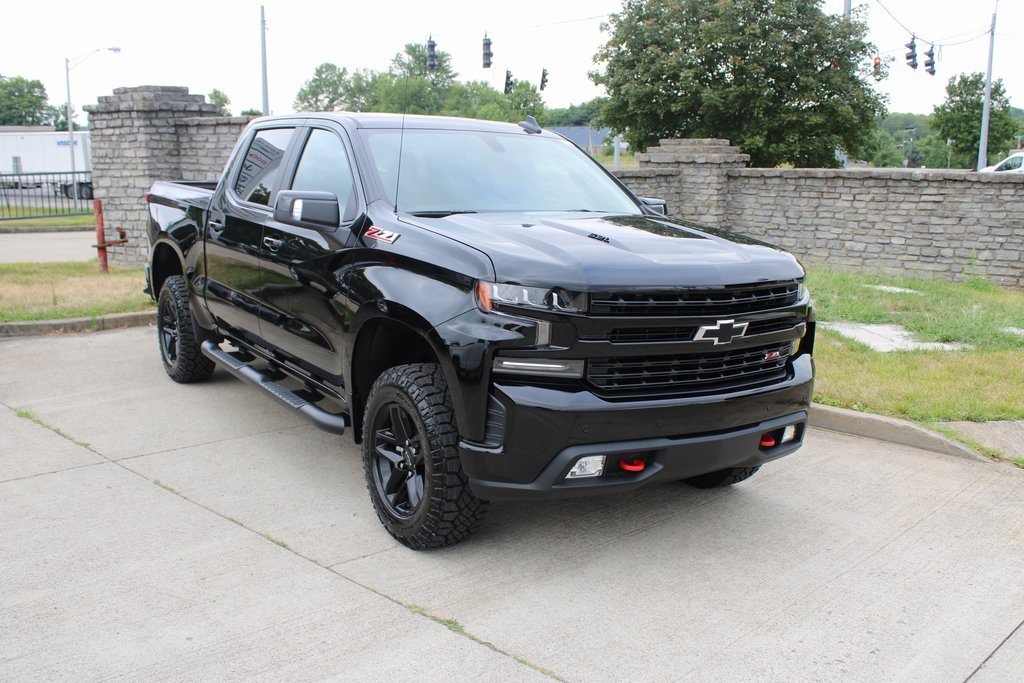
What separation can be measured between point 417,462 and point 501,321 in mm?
839

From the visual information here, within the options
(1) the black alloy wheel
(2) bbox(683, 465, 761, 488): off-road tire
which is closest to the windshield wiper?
(1) the black alloy wheel

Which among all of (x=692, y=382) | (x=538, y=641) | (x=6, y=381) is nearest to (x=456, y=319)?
(x=692, y=382)

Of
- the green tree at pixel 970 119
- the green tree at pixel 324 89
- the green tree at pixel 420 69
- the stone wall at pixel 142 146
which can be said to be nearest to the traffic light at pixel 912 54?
the green tree at pixel 970 119

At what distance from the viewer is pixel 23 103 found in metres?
118

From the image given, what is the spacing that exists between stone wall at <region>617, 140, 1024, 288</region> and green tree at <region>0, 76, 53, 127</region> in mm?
121318

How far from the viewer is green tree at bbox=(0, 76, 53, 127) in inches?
4600

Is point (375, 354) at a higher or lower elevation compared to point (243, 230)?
lower

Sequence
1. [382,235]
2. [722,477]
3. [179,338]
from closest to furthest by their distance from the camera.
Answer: [382,235], [722,477], [179,338]

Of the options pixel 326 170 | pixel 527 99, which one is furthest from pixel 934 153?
pixel 326 170

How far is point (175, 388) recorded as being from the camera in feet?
23.5

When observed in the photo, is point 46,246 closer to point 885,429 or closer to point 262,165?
point 262,165

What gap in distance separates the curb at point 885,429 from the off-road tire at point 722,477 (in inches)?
53.3

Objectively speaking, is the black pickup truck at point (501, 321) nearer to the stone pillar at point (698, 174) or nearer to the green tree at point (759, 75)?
the stone pillar at point (698, 174)

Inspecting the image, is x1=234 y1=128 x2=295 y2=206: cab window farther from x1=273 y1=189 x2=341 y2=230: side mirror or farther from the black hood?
the black hood
